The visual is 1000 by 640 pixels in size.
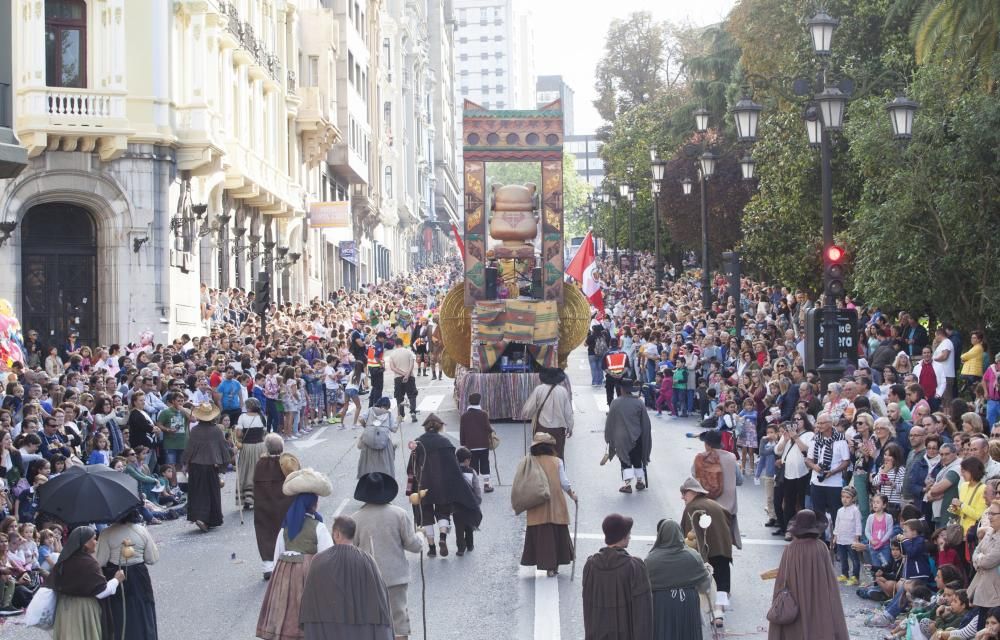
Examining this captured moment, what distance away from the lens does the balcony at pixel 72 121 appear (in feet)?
103

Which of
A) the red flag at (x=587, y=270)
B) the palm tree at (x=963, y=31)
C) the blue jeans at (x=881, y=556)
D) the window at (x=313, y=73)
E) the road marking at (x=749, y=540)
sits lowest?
the road marking at (x=749, y=540)

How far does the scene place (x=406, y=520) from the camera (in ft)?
37.6

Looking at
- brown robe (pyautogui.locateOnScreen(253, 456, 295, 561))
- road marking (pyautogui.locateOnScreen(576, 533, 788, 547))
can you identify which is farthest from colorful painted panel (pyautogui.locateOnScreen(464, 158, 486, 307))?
brown robe (pyautogui.locateOnScreen(253, 456, 295, 561))

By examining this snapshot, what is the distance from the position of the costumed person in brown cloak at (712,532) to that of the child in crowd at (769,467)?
422 cm

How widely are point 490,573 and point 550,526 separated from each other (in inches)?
37.6

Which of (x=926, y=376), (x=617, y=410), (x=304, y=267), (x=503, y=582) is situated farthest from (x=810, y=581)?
(x=304, y=267)

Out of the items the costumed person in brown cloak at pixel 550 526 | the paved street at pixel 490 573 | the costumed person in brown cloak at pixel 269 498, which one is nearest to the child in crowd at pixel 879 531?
the paved street at pixel 490 573

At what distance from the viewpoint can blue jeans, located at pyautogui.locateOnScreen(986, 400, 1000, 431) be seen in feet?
62.0

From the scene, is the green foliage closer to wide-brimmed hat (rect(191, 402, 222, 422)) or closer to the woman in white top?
the woman in white top

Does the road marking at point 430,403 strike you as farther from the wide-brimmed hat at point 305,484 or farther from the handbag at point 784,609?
the handbag at point 784,609

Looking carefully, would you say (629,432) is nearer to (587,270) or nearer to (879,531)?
(879,531)

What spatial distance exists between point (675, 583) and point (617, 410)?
347 inches

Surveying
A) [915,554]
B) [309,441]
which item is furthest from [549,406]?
[309,441]

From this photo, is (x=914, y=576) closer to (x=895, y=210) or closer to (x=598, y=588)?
(x=598, y=588)
